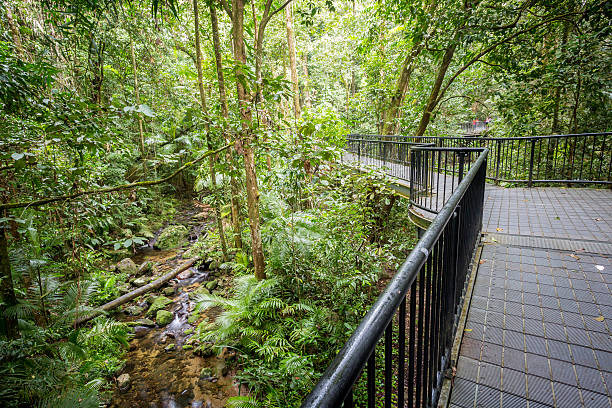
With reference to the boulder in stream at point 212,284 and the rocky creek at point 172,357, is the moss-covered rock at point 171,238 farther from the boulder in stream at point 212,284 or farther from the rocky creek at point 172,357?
the boulder in stream at point 212,284

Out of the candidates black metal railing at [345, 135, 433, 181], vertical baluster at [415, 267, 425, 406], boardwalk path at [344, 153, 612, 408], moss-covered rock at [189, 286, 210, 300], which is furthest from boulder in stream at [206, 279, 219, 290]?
vertical baluster at [415, 267, 425, 406]

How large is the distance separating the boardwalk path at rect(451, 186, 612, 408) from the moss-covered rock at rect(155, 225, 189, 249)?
33.0 ft

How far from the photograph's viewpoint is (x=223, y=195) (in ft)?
Answer: 27.7

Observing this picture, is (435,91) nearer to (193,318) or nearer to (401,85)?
(401,85)

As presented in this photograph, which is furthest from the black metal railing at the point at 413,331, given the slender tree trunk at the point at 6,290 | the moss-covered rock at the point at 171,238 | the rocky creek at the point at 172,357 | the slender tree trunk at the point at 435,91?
the moss-covered rock at the point at 171,238

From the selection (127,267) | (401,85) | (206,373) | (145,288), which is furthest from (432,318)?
(401,85)

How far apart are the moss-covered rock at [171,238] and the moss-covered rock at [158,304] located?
3.57 meters

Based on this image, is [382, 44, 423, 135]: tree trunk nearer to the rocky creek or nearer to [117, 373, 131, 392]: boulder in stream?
the rocky creek

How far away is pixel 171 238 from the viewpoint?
11047 mm

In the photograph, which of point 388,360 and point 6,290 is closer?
point 388,360

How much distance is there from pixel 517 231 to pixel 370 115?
14747mm

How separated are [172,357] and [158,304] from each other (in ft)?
6.34

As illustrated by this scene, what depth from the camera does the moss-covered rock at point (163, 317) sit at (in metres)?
6.71

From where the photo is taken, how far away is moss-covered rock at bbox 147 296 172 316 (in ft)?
23.4
